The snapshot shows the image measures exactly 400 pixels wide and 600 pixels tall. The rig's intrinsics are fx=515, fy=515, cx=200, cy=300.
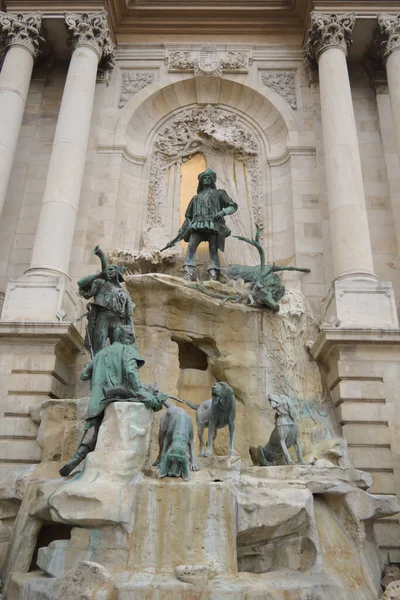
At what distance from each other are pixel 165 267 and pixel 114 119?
4987 millimetres

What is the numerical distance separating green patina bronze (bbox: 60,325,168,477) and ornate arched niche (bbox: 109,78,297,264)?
647 cm

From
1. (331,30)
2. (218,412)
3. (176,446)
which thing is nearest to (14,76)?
(331,30)

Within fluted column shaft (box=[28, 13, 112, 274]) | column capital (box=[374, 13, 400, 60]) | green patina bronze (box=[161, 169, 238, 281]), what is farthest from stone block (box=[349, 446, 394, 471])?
column capital (box=[374, 13, 400, 60])

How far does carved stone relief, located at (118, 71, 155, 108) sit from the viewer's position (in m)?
14.8

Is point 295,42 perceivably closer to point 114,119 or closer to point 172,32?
point 172,32

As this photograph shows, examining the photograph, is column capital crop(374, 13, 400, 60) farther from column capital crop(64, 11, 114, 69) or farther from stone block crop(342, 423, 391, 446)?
stone block crop(342, 423, 391, 446)

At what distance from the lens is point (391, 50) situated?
1318 centimetres

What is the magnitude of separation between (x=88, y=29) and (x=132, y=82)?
1.88m

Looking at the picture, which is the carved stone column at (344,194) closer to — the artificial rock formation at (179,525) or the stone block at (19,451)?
the artificial rock formation at (179,525)

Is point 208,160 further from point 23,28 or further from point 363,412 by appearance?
point 363,412

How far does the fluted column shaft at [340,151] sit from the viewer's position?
10.8 metres

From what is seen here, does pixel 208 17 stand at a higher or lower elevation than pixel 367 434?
higher

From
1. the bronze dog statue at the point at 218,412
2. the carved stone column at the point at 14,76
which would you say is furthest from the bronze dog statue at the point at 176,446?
the carved stone column at the point at 14,76

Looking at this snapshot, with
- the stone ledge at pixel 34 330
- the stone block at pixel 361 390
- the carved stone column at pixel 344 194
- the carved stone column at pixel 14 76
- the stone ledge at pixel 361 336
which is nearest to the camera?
the stone block at pixel 361 390
